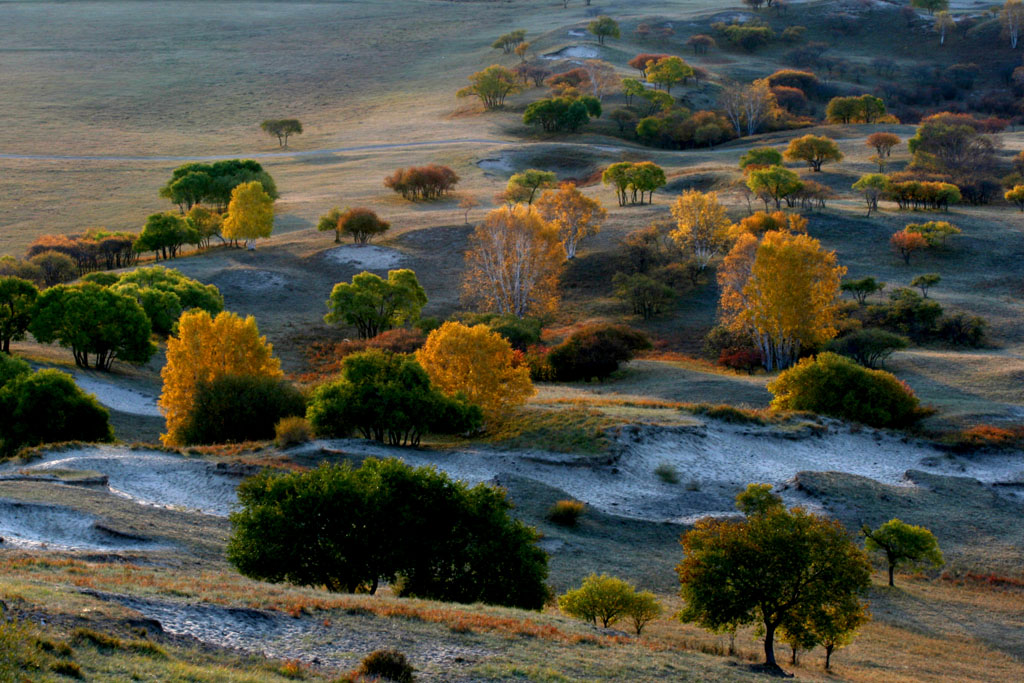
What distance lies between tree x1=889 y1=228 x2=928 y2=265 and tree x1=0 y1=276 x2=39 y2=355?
58.7 meters

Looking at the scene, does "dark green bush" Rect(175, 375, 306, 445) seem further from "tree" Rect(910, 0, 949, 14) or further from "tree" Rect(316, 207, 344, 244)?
"tree" Rect(910, 0, 949, 14)

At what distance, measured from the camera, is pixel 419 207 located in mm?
92812

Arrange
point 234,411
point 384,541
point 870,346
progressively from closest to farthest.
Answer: point 384,541
point 234,411
point 870,346

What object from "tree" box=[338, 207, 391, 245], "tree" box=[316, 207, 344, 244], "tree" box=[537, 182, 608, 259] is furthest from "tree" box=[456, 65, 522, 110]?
"tree" box=[537, 182, 608, 259]

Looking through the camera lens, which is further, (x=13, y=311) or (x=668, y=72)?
(x=668, y=72)

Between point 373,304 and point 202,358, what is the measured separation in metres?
22.4

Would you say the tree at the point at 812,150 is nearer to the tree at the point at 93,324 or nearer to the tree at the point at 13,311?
the tree at the point at 93,324

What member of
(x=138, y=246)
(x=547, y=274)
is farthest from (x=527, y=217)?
(x=138, y=246)

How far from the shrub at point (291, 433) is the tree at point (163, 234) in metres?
44.5

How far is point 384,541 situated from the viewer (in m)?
22.8

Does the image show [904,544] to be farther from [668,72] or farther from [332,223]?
[668,72]

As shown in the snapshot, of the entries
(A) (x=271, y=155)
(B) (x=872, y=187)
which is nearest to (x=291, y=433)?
(B) (x=872, y=187)

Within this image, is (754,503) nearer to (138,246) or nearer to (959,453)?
(959,453)

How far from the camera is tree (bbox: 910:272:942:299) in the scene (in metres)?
63.7
